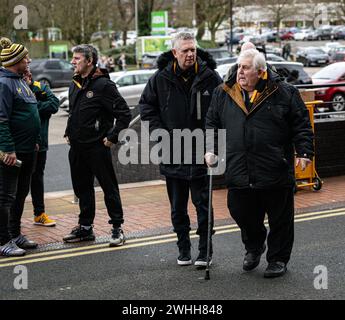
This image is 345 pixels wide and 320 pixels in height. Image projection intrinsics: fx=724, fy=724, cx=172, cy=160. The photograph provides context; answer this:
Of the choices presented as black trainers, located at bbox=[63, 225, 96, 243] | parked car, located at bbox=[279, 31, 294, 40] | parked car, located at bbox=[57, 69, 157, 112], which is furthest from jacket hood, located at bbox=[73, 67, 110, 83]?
parked car, located at bbox=[279, 31, 294, 40]

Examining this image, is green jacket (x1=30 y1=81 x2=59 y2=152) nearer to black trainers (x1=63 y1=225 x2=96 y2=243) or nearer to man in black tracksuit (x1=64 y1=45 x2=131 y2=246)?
man in black tracksuit (x1=64 y1=45 x2=131 y2=246)

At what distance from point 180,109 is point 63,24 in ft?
142

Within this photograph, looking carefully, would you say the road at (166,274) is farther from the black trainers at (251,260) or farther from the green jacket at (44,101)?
the green jacket at (44,101)

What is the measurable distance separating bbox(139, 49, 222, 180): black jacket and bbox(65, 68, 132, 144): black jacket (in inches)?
30.5

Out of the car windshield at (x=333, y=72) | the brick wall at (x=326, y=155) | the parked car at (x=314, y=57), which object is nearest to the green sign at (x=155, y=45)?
the parked car at (x=314, y=57)

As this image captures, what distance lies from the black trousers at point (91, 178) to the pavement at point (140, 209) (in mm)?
354

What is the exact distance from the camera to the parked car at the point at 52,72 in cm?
3891

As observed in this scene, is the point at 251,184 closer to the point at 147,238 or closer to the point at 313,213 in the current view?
the point at 147,238

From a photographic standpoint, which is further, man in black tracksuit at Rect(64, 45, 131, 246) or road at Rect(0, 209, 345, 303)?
man in black tracksuit at Rect(64, 45, 131, 246)

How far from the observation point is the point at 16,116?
279 inches

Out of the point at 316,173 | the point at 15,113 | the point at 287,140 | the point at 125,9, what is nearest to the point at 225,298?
the point at 287,140

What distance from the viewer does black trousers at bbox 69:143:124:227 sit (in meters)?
7.38

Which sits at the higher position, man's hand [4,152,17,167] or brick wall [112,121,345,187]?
man's hand [4,152,17,167]

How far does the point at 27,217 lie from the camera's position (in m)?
9.02
